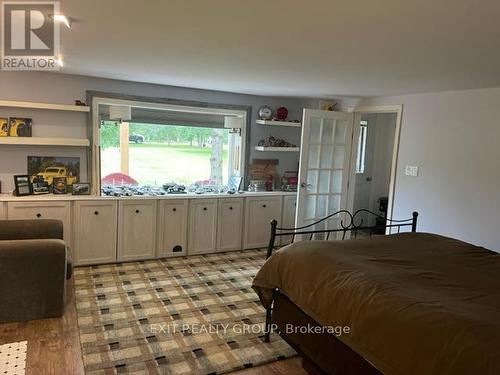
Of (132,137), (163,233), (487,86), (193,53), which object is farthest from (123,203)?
(487,86)

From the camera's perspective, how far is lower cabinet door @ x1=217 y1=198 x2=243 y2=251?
5082 mm

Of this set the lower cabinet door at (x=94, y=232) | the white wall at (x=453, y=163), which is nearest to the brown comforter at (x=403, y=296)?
the white wall at (x=453, y=163)

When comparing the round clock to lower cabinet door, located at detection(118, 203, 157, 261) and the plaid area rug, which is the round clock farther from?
the plaid area rug

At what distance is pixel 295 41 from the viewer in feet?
7.78

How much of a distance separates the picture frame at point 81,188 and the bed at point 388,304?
2.61 metres

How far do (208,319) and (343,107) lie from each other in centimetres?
346

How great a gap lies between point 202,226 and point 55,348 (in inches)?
96.9

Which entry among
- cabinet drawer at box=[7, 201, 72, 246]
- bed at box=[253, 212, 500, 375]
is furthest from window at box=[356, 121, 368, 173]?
cabinet drawer at box=[7, 201, 72, 246]

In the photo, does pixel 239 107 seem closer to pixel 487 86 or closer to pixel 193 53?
pixel 193 53

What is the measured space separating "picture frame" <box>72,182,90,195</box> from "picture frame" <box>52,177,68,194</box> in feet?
0.38

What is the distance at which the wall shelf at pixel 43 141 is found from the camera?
13.4 feet

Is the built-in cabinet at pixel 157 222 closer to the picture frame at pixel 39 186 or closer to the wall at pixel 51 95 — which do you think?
the picture frame at pixel 39 186

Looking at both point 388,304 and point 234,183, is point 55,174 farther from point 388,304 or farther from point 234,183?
point 388,304

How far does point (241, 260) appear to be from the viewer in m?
4.87
